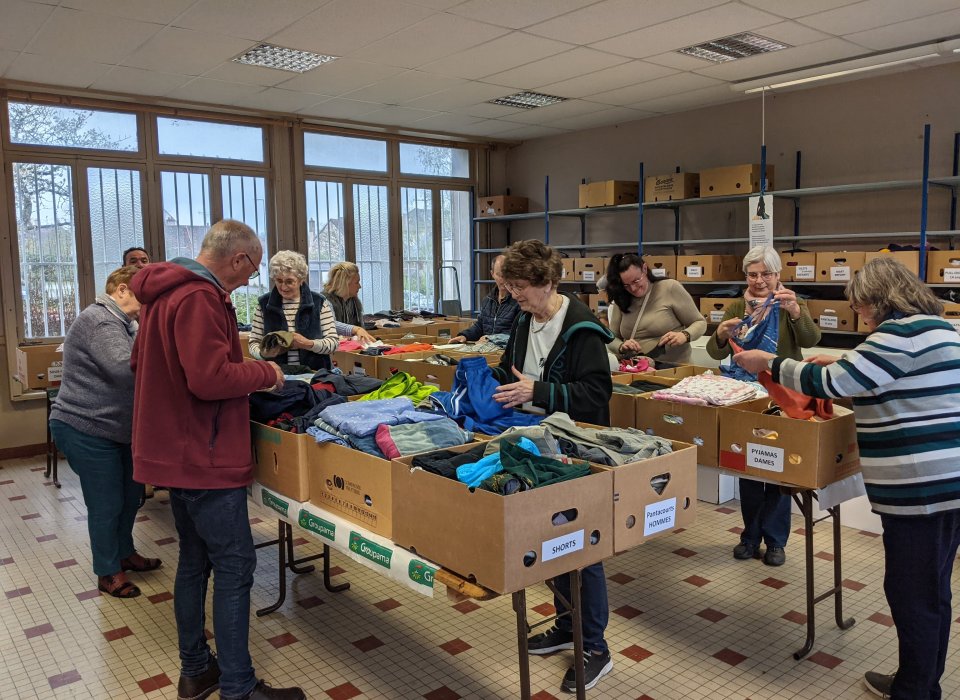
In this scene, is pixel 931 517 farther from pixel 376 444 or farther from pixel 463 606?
pixel 463 606

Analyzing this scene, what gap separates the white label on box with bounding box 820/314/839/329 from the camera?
5742mm

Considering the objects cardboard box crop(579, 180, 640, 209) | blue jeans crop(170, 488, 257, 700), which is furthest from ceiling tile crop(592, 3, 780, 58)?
blue jeans crop(170, 488, 257, 700)

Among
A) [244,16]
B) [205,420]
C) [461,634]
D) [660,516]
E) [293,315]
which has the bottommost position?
[461,634]

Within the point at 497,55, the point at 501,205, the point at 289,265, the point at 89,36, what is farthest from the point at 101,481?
the point at 501,205

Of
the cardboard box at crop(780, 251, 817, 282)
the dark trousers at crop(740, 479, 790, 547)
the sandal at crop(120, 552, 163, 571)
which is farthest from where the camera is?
the cardboard box at crop(780, 251, 817, 282)

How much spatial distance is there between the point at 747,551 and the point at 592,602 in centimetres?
159

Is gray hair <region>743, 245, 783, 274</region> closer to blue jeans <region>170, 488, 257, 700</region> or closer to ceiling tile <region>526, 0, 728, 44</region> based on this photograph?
ceiling tile <region>526, 0, 728, 44</region>

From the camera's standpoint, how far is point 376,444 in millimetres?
2260

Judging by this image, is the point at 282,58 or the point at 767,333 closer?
the point at 767,333

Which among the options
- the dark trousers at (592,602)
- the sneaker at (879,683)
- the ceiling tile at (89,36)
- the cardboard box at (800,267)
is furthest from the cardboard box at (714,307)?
the ceiling tile at (89,36)

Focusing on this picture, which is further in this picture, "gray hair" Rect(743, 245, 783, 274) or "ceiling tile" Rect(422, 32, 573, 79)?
"ceiling tile" Rect(422, 32, 573, 79)

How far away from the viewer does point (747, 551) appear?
12.3 feet

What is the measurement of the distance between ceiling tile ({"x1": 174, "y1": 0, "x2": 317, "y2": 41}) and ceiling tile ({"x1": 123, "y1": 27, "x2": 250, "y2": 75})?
165 millimetres

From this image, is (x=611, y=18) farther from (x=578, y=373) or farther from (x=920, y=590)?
(x=920, y=590)
